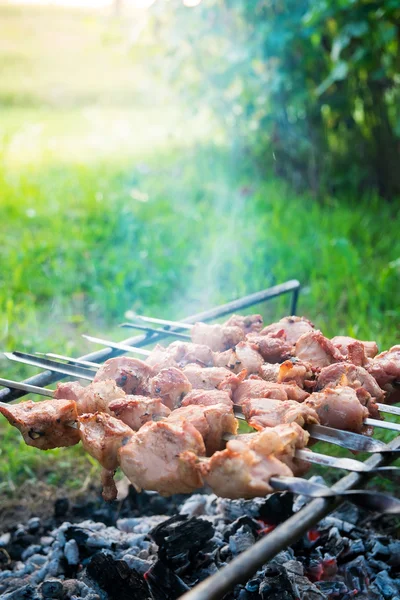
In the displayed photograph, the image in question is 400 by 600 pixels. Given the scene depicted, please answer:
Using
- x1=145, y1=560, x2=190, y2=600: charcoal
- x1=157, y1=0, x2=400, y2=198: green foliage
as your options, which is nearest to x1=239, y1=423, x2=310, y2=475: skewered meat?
x1=145, y1=560, x2=190, y2=600: charcoal

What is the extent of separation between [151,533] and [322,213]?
512cm

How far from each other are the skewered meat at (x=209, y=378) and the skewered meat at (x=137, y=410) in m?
0.22

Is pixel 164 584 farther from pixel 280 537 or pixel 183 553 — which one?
pixel 280 537

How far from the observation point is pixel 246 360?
231 cm

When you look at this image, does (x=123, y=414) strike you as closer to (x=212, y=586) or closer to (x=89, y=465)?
(x=212, y=586)

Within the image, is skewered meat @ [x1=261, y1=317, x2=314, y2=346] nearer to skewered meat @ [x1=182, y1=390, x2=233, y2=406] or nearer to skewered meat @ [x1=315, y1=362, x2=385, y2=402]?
skewered meat @ [x1=315, y1=362, x2=385, y2=402]

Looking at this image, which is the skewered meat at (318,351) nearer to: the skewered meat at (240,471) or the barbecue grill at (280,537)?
the barbecue grill at (280,537)

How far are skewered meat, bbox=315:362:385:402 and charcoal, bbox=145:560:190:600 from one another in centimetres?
95

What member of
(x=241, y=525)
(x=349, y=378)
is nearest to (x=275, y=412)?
(x=349, y=378)

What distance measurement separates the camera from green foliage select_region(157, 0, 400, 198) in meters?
7.32

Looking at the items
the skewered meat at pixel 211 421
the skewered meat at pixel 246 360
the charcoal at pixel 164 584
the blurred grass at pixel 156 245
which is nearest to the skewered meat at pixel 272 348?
the skewered meat at pixel 246 360

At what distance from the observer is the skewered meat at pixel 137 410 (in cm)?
195

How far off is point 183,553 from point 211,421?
3.22 ft

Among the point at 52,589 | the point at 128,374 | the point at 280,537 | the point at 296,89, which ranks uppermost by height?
the point at 296,89
